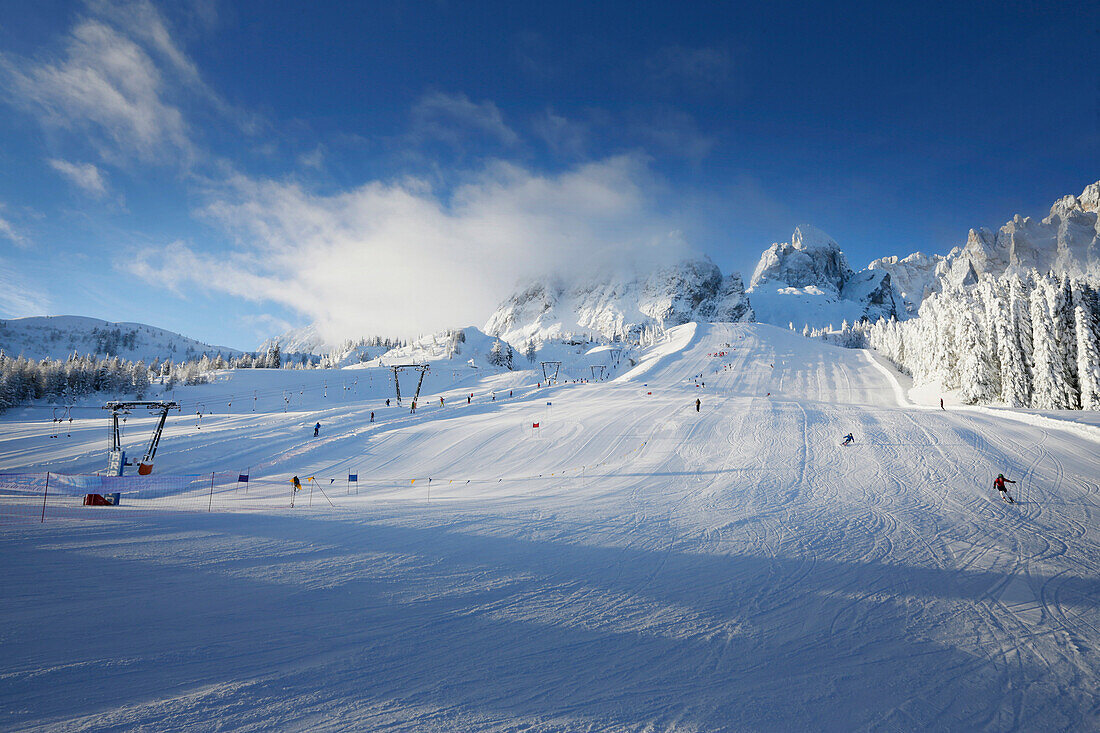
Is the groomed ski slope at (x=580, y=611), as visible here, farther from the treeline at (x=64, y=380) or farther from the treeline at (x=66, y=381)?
the treeline at (x=64, y=380)

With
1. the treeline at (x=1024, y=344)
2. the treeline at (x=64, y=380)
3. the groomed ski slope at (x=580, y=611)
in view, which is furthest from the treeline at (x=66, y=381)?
the treeline at (x=1024, y=344)

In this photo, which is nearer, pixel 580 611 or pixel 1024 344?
pixel 580 611

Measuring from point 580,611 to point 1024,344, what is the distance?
168ft

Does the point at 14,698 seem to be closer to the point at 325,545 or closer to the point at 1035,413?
the point at 325,545

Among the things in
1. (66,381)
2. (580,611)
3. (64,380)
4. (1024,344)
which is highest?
(1024,344)

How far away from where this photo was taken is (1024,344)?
123 ft

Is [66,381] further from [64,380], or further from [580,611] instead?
[580,611]

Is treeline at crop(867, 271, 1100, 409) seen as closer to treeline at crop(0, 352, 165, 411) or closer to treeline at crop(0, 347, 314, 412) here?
treeline at crop(0, 347, 314, 412)

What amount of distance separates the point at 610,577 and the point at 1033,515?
49.9 ft

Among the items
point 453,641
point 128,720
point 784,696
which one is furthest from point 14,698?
point 784,696

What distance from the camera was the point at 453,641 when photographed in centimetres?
650

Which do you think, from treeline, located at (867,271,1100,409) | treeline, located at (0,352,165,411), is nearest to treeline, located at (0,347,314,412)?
treeline, located at (0,352,165,411)

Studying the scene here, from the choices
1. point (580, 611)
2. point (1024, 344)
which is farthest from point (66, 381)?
point (1024, 344)

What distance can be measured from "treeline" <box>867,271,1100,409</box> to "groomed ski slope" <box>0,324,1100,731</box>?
25.4 metres
